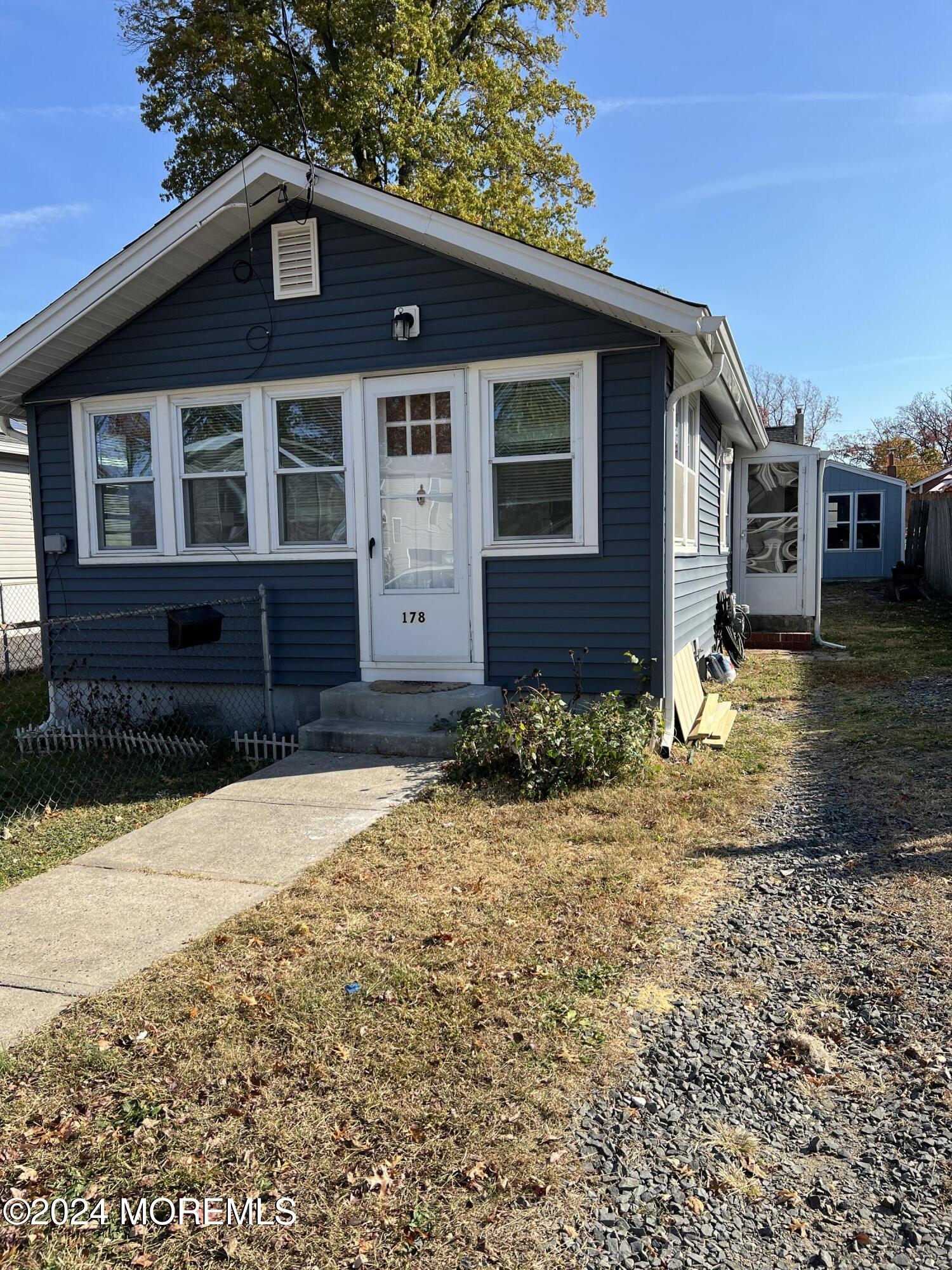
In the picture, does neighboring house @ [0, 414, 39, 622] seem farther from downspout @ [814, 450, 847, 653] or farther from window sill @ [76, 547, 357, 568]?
downspout @ [814, 450, 847, 653]

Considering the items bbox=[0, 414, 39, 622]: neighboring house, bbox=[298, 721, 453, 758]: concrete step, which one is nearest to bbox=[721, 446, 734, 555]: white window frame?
bbox=[298, 721, 453, 758]: concrete step

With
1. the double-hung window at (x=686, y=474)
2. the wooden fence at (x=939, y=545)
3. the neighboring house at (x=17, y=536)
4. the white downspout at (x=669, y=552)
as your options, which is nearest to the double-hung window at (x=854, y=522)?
the wooden fence at (x=939, y=545)

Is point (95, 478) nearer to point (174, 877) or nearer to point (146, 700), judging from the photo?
point (146, 700)

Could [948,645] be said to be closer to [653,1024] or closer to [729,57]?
[729,57]

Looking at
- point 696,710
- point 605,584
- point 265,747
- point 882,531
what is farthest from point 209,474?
point 882,531

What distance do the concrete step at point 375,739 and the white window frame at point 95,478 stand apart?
248cm

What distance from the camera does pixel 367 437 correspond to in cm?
715

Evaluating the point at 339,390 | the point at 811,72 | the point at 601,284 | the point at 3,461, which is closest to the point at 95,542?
the point at 339,390

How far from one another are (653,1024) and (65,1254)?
5.95 ft

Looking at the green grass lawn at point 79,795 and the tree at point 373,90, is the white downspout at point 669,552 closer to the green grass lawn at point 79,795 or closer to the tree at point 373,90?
the green grass lawn at point 79,795

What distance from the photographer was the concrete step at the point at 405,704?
660 centimetres

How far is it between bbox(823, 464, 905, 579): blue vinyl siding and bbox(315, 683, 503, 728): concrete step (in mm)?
22116

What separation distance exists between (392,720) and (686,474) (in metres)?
3.72

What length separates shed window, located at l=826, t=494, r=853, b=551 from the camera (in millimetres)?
26375
